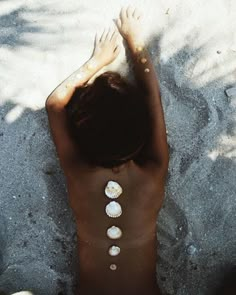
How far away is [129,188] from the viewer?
6.23ft

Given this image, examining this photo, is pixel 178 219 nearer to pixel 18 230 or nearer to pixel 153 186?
pixel 153 186

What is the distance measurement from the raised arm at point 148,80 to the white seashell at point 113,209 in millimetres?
205

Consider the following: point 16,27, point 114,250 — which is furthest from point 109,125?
point 16,27

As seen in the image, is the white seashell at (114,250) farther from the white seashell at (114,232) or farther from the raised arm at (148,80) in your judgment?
the raised arm at (148,80)

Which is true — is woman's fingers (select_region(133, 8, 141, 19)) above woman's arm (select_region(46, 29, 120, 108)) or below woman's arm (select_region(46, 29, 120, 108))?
above

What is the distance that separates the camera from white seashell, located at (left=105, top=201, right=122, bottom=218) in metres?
1.90

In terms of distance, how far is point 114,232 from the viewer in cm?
193

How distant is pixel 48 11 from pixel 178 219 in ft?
2.93

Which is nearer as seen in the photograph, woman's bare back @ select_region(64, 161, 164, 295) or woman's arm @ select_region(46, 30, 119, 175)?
woman's bare back @ select_region(64, 161, 164, 295)

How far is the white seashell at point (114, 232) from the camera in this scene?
1929 mm

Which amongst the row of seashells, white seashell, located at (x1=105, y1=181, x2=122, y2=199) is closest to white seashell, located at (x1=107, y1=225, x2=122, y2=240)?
the row of seashells

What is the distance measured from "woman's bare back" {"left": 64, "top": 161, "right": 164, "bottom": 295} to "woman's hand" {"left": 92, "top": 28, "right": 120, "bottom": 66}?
1.34 ft

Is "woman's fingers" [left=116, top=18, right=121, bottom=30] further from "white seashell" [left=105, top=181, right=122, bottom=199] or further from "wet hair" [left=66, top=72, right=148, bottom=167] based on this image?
"white seashell" [left=105, top=181, right=122, bottom=199]

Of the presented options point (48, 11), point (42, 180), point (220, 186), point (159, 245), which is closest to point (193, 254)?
point (159, 245)
